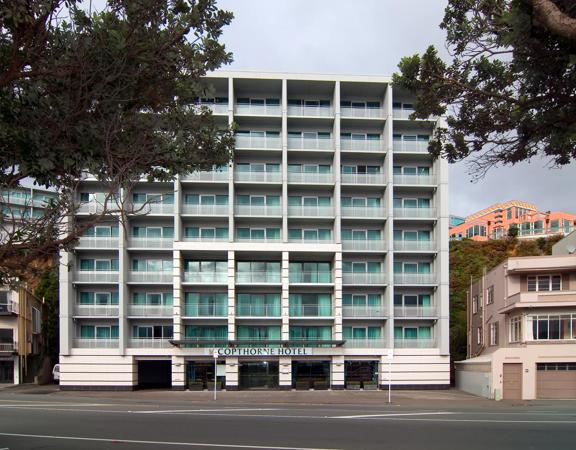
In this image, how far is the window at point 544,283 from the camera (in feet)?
130

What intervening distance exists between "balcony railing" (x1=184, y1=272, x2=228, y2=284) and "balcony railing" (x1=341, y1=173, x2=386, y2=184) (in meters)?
11.6

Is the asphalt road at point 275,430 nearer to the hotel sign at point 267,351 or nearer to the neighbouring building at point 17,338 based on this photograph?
the hotel sign at point 267,351

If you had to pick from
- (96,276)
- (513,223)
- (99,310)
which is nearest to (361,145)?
(96,276)

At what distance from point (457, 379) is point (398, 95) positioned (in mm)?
22278

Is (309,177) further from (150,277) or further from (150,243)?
(150,277)

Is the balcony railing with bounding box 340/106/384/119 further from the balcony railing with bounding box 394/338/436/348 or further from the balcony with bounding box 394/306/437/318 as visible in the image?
the balcony railing with bounding box 394/338/436/348

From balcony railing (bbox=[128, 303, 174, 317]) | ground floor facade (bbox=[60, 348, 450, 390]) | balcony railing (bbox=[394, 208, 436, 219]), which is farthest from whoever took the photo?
balcony railing (bbox=[394, 208, 436, 219])

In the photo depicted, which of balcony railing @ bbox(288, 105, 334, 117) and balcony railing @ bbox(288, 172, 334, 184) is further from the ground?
balcony railing @ bbox(288, 105, 334, 117)

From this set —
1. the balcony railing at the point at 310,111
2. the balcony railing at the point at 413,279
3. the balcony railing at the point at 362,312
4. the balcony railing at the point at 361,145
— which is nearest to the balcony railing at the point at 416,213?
the balcony railing at the point at 413,279

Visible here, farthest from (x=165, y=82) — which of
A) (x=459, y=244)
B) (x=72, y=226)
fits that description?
(x=459, y=244)

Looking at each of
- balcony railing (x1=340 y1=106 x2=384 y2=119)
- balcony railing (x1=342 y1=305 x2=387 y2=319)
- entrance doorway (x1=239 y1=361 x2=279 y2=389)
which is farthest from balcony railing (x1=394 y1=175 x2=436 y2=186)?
entrance doorway (x1=239 y1=361 x2=279 y2=389)

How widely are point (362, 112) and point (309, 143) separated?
15.9 ft

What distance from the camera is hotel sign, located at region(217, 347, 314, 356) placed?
46062mm

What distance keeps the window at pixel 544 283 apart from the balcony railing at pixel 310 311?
1452cm
